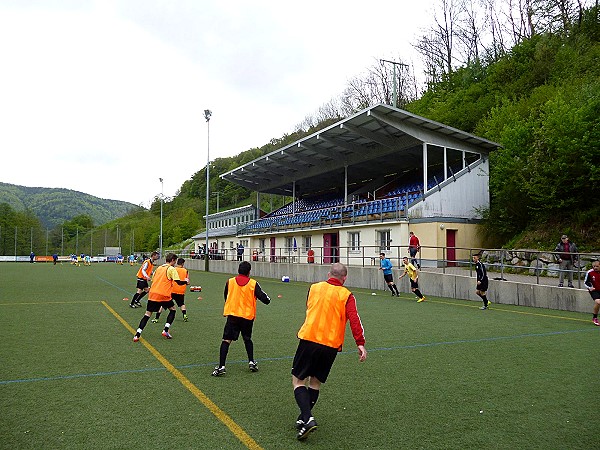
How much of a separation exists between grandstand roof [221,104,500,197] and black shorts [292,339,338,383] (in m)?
23.6

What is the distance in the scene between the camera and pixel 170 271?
9.60 m

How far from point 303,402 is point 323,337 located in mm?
628

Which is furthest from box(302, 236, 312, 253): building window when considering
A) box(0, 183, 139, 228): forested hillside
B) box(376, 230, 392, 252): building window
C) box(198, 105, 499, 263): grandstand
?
box(0, 183, 139, 228): forested hillside

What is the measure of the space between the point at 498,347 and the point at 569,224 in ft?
57.4

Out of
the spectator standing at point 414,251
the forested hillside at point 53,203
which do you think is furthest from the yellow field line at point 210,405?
the forested hillside at point 53,203

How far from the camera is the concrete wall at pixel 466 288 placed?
14.6m

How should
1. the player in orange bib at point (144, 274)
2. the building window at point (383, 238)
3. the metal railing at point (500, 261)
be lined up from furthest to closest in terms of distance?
the building window at point (383, 238), the metal railing at point (500, 261), the player in orange bib at point (144, 274)

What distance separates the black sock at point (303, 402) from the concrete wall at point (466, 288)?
12581mm

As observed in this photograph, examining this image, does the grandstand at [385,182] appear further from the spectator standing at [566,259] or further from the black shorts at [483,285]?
the spectator standing at [566,259]

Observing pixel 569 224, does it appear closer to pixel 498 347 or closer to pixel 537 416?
pixel 498 347

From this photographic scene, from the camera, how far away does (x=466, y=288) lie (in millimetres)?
18031

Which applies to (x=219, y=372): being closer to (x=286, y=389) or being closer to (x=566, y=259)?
(x=286, y=389)

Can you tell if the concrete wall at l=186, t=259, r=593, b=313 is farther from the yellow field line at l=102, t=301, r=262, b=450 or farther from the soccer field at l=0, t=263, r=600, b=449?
the yellow field line at l=102, t=301, r=262, b=450

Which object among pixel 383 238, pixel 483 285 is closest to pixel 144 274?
pixel 483 285
